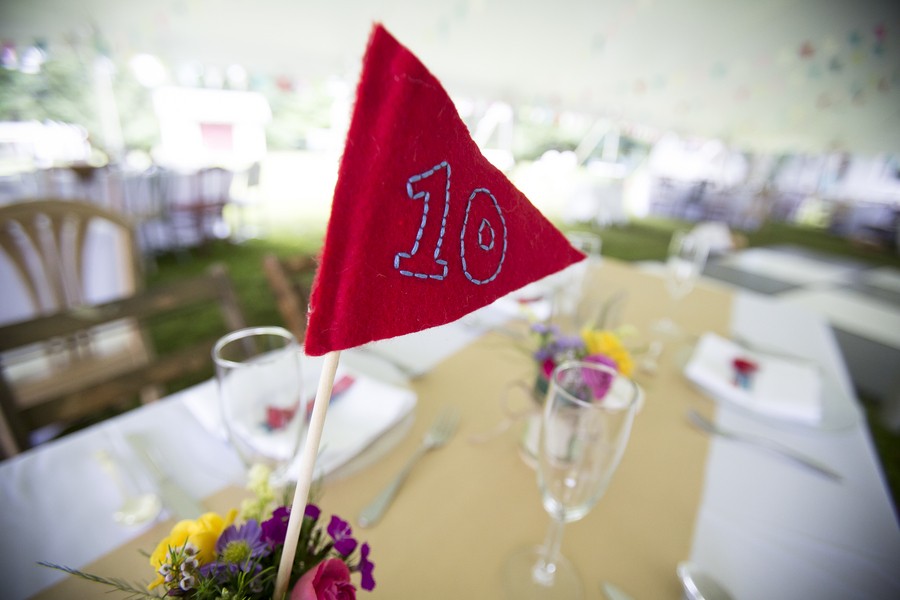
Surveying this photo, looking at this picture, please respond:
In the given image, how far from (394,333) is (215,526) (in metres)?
0.21

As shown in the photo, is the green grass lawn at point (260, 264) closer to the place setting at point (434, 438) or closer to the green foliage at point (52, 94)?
the place setting at point (434, 438)

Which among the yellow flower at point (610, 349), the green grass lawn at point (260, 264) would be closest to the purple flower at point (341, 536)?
the yellow flower at point (610, 349)

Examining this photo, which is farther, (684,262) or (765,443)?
(684,262)

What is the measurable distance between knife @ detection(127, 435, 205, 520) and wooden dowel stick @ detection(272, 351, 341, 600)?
0.29m

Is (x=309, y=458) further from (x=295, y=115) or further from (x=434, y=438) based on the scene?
(x=295, y=115)

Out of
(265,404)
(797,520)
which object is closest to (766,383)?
(797,520)

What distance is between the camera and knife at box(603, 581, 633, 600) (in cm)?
43

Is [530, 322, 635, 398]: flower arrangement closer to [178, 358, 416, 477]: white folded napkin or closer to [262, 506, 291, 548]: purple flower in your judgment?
[178, 358, 416, 477]: white folded napkin

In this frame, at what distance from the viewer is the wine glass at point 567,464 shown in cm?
41

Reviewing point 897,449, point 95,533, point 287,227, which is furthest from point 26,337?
point 287,227

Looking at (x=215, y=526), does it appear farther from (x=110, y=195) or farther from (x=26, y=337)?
(x=110, y=195)

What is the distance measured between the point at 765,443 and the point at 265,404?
2.55ft

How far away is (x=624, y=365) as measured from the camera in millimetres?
583

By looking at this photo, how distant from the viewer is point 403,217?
23 cm
